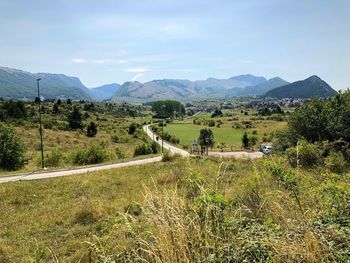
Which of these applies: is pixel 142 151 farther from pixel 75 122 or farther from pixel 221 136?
pixel 221 136

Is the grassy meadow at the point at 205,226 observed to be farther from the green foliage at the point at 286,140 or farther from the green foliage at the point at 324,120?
the green foliage at the point at 286,140

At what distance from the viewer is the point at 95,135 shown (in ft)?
246

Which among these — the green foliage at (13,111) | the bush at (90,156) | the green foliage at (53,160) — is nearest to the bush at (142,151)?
the bush at (90,156)

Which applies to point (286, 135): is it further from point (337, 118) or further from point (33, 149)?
point (33, 149)

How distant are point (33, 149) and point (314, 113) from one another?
41.7 m

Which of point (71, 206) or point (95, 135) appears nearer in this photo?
point (71, 206)

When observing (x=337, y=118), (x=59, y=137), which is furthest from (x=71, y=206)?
(x=59, y=137)

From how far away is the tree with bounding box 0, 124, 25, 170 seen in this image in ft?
111

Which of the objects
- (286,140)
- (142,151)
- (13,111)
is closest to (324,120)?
(286,140)

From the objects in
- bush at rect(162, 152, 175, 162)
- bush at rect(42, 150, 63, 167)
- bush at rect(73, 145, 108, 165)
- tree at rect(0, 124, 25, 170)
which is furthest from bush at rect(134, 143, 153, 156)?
bush at rect(162, 152, 175, 162)

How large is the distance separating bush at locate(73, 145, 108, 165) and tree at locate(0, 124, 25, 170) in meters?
6.11

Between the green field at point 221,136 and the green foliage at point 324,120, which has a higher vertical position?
the green foliage at point 324,120

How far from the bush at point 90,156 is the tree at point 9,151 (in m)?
6.11

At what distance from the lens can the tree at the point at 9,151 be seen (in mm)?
33719
